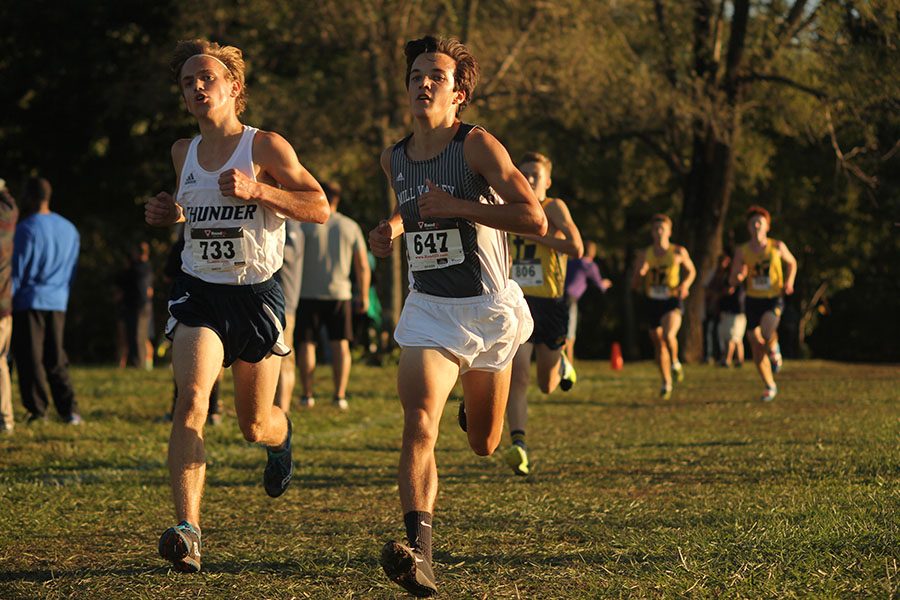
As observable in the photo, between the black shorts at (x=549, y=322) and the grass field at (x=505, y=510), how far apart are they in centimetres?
88

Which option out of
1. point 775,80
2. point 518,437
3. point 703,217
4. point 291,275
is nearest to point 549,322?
point 518,437

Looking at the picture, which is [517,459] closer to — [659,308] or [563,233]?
[563,233]

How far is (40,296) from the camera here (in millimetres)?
11875

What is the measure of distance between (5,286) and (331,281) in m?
3.34

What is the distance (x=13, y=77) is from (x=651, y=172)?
16427mm

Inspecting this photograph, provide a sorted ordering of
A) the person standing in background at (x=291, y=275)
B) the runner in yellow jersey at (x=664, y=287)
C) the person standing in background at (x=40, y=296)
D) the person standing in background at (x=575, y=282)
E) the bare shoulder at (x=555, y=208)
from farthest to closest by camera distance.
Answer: the person standing in background at (x=575, y=282)
the runner in yellow jersey at (x=664, y=287)
the person standing in background at (x=291, y=275)
the person standing in background at (x=40, y=296)
the bare shoulder at (x=555, y=208)

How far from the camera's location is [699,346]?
27234 mm

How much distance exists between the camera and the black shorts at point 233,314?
6.05 m

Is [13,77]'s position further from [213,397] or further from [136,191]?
[213,397]

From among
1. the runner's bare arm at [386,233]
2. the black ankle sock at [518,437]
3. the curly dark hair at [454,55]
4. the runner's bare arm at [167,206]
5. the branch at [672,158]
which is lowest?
the black ankle sock at [518,437]

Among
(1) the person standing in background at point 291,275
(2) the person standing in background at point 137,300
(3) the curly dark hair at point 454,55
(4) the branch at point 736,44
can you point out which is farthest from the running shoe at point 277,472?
(4) the branch at point 736,44

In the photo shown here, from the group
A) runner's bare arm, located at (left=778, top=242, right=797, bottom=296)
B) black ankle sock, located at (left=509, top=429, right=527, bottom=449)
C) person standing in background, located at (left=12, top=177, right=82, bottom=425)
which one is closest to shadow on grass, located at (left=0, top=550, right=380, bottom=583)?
black ankle sock, located at (left=509, top=429, right=527, bottom=449)

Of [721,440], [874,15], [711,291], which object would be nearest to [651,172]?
[711,291]

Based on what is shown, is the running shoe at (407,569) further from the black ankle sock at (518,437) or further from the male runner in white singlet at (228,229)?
the black ankle sock at (518,437)
